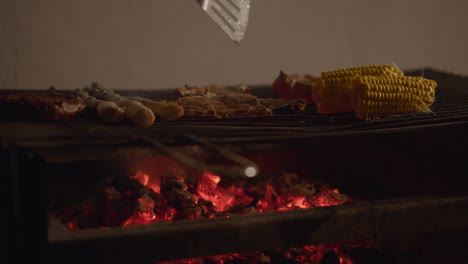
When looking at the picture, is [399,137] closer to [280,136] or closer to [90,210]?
[280,136]

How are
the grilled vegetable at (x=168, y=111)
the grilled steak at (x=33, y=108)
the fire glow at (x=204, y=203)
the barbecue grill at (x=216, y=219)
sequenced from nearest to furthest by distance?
the barbecue grill at (x=216, y=219) < the grilled steak at (x=33, y=108) < the grilled vegetable at (x=168, y=111) < the fire glow at (x=204, y=203)

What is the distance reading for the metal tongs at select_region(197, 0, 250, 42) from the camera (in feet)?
4.03

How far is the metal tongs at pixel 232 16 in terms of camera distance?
123 centimetres

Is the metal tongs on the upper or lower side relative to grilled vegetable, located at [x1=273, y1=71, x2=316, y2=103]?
upper

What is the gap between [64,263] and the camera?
1335mm

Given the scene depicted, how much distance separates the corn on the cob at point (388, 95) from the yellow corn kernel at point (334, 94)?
5 centimetres

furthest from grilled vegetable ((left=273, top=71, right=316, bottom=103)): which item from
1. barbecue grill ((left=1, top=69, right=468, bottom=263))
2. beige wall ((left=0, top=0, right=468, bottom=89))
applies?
beige wall ((left=0, top=0, right=468, bottom=89))

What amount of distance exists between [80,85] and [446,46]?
311 cm

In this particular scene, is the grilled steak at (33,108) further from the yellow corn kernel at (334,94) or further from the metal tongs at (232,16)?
the yellow corn kernel at (334,94)

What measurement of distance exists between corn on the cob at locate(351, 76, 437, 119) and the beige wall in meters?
1.76

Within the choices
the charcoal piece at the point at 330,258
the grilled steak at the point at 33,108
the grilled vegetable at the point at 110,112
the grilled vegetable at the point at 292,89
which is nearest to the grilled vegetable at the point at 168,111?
the grilled vegetable at the point at 110,112

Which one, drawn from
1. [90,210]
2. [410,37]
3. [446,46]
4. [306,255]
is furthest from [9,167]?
[446,46]

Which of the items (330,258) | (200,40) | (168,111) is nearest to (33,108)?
(168,111)

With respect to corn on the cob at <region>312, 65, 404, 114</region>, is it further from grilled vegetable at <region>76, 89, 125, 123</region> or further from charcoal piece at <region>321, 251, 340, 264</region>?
grilled vegetable at <region>76, 89, 125, 123</region>
